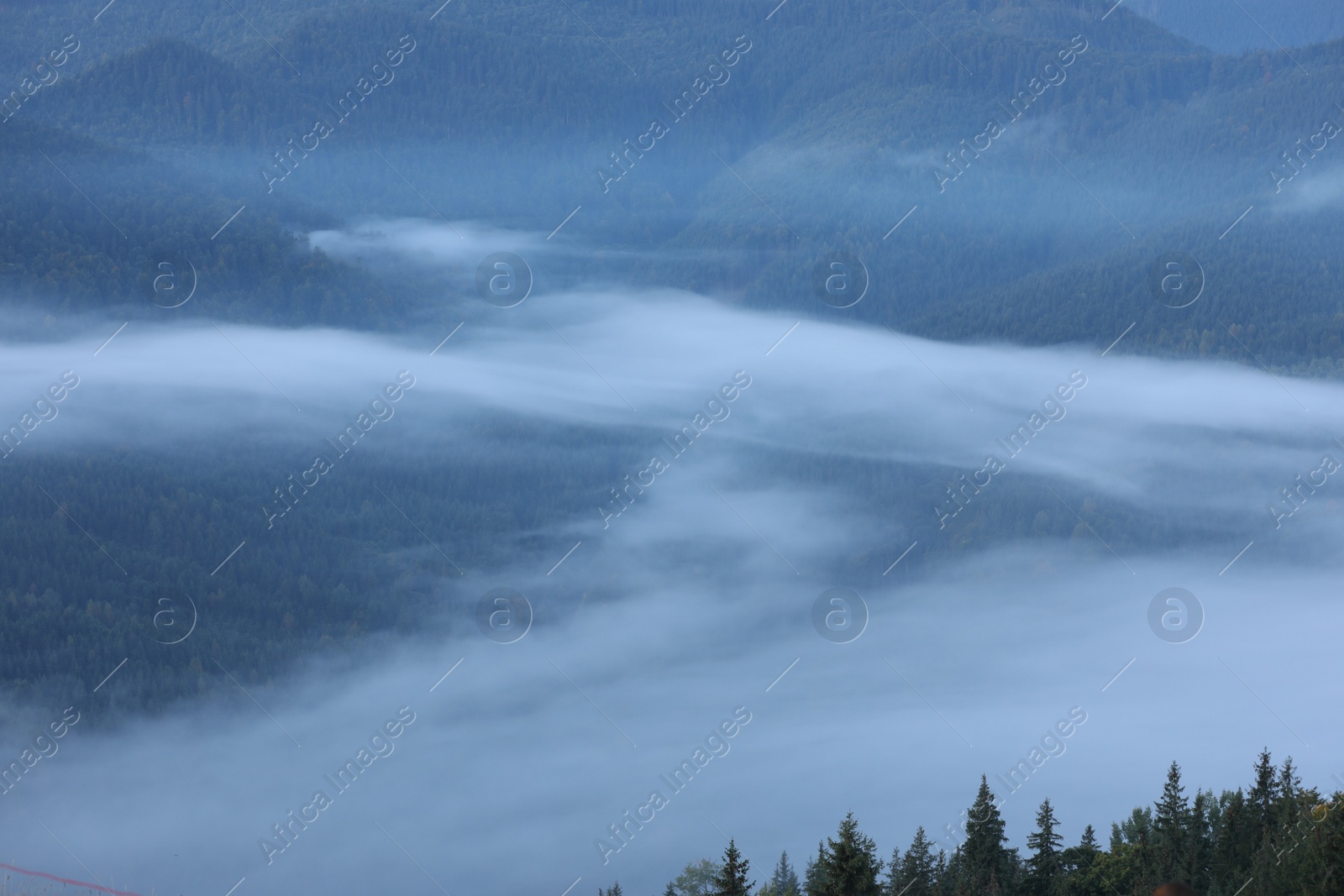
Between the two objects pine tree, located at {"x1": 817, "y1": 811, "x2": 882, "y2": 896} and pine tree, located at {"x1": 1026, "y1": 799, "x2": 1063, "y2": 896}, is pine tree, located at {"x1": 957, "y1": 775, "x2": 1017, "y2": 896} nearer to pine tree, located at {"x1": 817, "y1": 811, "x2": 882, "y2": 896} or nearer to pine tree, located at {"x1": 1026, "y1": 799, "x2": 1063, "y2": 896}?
pine tree, located at {"x1": 1026, "y1": 799, "x2": 1063, "y2": 896}

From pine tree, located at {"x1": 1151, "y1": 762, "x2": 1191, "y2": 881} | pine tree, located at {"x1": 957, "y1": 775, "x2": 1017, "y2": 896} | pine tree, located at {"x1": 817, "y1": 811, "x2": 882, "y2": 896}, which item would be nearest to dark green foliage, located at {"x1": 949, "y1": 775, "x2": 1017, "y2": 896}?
pine tree, located at {"x1": 957, "y1": 775, "x2": 1017, "y2": 896}

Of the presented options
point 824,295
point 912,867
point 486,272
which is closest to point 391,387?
point 486,272

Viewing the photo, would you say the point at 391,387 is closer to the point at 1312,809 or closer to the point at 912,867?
the point at 912,867

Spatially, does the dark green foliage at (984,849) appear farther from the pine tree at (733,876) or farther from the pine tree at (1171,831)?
the pine tree at (733,876)

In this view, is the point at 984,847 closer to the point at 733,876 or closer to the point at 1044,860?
the point at 1044,860

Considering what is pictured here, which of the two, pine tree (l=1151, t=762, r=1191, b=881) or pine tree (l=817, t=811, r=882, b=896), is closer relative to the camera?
pine tree (l=817, t=811, r=882, b=896)

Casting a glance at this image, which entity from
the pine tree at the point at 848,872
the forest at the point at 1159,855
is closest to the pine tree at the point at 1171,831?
the forest at the point at 1159,855
